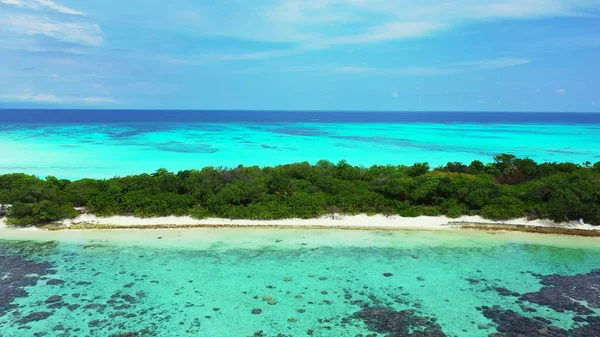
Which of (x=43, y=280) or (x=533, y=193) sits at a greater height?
(x=533, y=193)

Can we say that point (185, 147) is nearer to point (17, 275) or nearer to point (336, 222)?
point (336, 222)

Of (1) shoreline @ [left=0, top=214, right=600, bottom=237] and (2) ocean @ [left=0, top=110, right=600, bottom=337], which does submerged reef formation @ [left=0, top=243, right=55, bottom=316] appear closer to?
(2) ocean @ [left=0, top=110, right=600, bottom=337]

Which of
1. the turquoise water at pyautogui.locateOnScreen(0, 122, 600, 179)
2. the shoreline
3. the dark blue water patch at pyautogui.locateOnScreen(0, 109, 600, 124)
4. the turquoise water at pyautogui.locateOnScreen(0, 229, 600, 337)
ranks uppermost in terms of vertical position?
the dark blue water patch at pyautogui.locateOnScreen(0, 109, 600, 124)

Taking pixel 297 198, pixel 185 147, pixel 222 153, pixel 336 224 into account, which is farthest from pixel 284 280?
pixel 185 147

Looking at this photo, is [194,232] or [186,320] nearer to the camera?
[186,320]

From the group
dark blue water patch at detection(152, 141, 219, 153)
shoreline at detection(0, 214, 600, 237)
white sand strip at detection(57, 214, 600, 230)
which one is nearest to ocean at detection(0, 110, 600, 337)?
shoreline at detection(0, 214, 600, 237)

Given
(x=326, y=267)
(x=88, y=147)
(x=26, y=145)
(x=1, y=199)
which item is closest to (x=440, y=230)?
(x=326, y=267)

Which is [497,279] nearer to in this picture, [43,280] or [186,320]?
[186,320]
